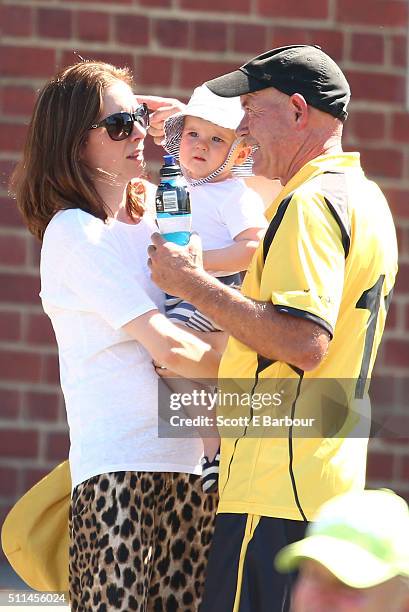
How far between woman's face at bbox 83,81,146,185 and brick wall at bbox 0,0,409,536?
267 centimetres

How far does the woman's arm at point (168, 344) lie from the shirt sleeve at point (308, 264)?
0.36 metres

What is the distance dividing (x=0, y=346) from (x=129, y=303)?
305 centimetres

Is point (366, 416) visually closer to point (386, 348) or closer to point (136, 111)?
point (136, 111)

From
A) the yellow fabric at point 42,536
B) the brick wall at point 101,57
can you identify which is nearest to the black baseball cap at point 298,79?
the yellow fabric at point 42,536

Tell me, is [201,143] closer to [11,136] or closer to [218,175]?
[218,175]

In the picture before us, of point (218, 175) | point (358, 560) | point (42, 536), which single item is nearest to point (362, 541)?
point (358, 560)

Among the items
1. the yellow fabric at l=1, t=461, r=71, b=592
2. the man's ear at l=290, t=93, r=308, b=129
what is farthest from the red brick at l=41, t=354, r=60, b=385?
the man's ear at l=290, t=93, r=308, b=129

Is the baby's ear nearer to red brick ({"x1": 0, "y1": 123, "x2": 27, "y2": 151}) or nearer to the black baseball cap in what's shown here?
the black baseball cap

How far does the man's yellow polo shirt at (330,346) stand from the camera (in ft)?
10.4

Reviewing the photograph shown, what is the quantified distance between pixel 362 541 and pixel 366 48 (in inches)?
186

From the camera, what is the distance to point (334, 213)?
3.21m

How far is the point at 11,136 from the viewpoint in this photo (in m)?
6.46

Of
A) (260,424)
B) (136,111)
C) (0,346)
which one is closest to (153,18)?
(0,346)

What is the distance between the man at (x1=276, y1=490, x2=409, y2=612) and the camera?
2123 mm
